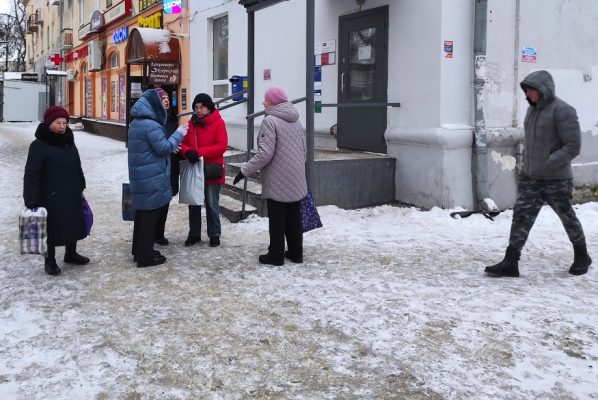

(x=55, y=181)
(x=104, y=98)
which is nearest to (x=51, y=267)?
(x=55, y=181)

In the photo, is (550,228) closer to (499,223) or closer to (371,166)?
(499,223)

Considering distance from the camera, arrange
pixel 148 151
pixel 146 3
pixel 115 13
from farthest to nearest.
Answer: pixel 115 13 < pixel 146 3 < pixel 148 151

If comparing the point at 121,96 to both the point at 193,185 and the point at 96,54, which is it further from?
the point at 193,185

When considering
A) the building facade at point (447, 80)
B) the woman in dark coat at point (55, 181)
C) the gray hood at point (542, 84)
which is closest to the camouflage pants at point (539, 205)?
the gray hood at point (542, 84)

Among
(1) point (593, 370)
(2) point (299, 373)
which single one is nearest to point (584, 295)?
(1) point (593, 370)

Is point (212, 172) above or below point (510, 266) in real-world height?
above

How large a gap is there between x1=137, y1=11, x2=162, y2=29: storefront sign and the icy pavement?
9.99 meters

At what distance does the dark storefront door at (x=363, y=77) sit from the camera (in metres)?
8.12

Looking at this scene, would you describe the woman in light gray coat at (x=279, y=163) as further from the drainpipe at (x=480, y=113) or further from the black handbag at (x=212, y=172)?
the drainpipe at (x=480, y=113)

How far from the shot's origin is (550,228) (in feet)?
22.4

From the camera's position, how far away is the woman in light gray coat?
17.0ft

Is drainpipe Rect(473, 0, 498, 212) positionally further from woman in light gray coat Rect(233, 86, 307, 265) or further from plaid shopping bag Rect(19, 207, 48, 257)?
plaid shopping bag Rect(19, 207, 48, 257)

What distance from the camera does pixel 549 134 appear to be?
15.7ft

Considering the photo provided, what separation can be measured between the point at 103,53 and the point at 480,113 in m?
17.5
